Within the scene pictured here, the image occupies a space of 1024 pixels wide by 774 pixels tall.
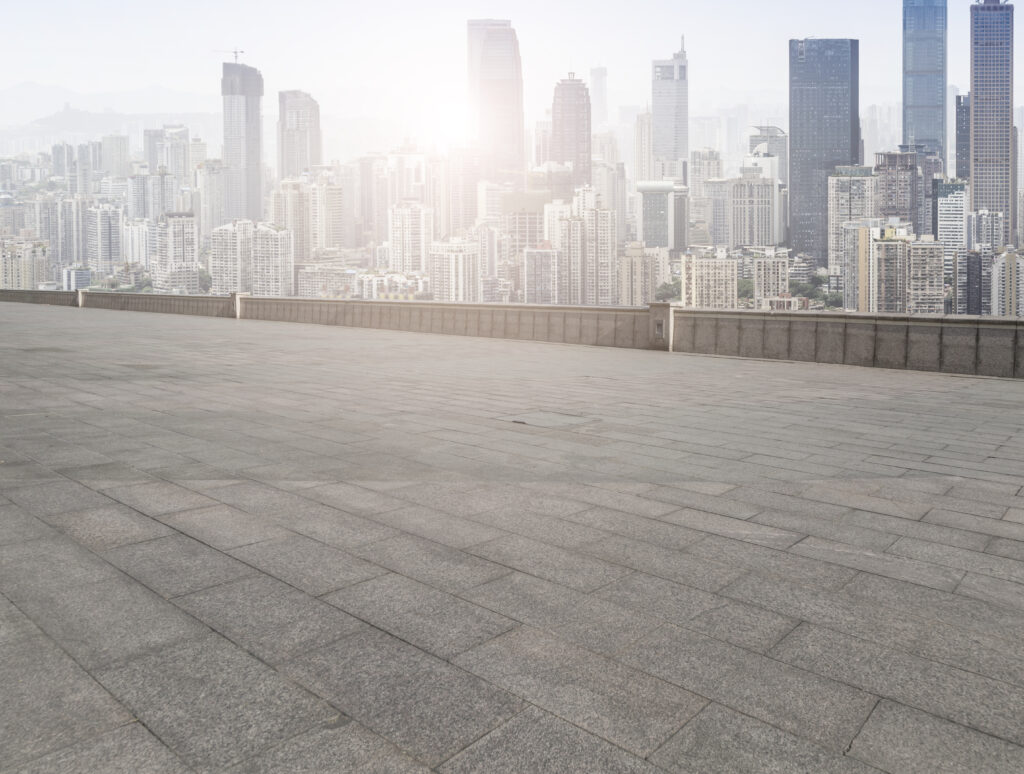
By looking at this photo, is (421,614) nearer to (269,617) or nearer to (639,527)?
(269,617)

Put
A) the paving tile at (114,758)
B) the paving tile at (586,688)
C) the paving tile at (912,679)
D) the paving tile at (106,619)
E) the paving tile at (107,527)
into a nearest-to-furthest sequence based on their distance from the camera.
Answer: the paving tile at (114,758) → the paving tile at (586,688) → the paving tile at (912,679) → the paving tile at (106,619) → the paving tile at (107,527)

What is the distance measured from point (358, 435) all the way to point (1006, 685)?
5676 mm

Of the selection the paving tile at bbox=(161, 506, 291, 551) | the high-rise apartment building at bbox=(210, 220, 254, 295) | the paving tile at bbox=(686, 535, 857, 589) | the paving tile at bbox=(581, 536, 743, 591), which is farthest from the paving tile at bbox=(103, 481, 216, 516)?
the high-rise apartment building at bbox=(210, 220, 254, 295)

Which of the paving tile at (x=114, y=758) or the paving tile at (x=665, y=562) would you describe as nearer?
the paving tile at (x=114, y=758)

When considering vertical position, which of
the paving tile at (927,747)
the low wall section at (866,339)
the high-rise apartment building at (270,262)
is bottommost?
the paving tile at (927,747)

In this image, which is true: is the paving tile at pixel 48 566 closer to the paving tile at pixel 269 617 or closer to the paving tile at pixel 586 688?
the paving tile at pixel 269 617

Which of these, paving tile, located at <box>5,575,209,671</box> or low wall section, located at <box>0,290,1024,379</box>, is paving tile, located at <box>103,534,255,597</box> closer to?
paving tile, located at <box>5,575,209,671</box>

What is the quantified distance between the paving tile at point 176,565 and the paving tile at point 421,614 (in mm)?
655

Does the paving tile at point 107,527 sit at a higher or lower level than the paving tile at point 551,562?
higher

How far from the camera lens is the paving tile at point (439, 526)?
15.2 feet

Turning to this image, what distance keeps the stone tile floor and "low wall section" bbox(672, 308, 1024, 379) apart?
5.48 m

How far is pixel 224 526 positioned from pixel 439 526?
1.24 meters

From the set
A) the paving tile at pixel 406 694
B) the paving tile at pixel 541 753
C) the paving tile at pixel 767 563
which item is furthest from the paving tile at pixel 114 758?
the paving tile at pixel 767 563

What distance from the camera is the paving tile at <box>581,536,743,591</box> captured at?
4051mm
